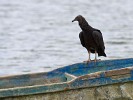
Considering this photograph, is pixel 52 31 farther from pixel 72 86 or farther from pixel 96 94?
pixel 72 86

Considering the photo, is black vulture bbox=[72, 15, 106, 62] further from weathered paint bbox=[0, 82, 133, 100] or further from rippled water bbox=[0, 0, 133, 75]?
rippled water bbox=[0, 0, 133, 75]

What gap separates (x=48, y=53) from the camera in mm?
22766

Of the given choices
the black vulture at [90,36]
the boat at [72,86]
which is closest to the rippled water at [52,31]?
the black vulture at [90,36]

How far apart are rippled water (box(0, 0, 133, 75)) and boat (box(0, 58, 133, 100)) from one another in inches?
234

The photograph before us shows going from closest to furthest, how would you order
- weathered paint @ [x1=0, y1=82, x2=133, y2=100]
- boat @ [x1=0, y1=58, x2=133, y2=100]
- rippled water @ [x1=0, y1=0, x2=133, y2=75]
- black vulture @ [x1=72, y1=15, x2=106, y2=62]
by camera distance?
boat @ [x1=0, y1=58, x2=133, y2=100], weathered paint @ [x1=0, y1=82, x2=133, y2=100], black vulture @ [x1=72, y1=15, x2=106, y2=62], rippled water @ [x1=0, y1=0, x2=133, y2=75]

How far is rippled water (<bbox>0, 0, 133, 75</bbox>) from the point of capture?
2128 centimetres

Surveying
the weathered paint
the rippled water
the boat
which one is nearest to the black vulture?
the boat

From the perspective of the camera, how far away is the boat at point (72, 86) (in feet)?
37.8

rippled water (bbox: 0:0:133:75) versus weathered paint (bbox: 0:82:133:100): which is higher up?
rippled water (bbox: 0:0:133:75)

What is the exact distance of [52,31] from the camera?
95.9ft

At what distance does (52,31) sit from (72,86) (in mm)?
17518

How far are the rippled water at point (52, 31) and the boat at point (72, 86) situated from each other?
5936 millimetres

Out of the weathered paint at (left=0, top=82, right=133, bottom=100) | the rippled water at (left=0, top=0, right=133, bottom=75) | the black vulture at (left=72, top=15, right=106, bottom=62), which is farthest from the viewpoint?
the rippled water at (left=0, top=0, right=133, bottom=75)

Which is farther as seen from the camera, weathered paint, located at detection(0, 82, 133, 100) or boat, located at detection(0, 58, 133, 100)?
weathered paint, located at detection(0, 82, 133, 100)
